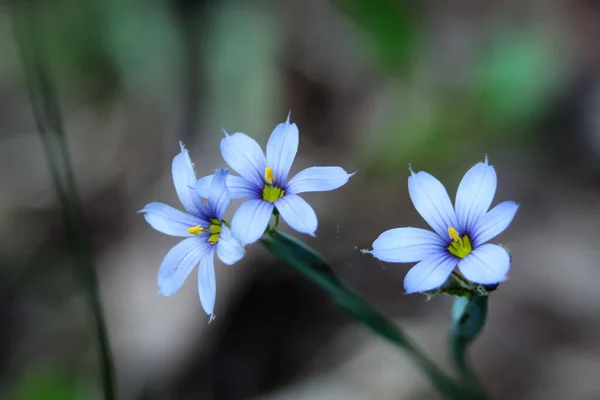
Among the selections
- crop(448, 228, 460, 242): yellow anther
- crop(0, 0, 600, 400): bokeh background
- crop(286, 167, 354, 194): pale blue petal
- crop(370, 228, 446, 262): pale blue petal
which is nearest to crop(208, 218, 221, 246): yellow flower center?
crop(286, 167, 354, 194): pale blue petal

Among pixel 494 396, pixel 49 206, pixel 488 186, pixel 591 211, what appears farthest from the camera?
pixel 49 206

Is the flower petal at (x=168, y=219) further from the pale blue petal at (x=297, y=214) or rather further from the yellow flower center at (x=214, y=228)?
the pale blue petal at (x=297, y=214)

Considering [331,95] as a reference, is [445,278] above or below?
above

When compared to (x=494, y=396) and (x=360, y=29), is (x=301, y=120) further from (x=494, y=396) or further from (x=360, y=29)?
(x=494, y=396)

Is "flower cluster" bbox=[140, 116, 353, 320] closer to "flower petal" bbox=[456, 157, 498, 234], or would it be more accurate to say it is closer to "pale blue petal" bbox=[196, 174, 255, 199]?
"pale blue petal" bbox=[196, 174, 255, 199]

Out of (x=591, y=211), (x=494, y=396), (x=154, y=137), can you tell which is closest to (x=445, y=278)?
(x=494, y=396)

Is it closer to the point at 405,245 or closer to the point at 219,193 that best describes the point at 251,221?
the point at 219,193

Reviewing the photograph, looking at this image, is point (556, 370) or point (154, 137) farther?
point (154, 137)
